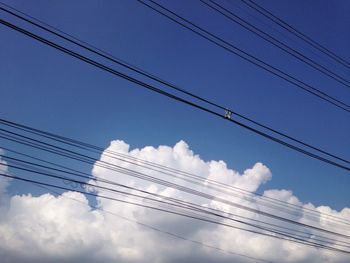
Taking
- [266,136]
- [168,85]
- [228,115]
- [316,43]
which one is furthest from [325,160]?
[168,85]

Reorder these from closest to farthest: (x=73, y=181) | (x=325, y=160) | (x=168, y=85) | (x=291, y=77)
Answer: (x=168, y=85)
(x=325, y=160)
(x=291, y=77)
(x=73, y=181)

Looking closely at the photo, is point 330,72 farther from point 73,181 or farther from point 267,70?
point 73,181

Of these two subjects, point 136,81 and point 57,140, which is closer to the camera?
point 136,81

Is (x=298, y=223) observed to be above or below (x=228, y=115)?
below

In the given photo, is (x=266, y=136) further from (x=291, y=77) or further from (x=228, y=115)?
(x=291, y=77)

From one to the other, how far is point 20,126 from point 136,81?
16.6 ft

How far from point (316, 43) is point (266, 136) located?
5662mm

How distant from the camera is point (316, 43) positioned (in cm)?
1426

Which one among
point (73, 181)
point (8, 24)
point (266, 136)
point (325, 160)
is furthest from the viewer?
point (73, 181)

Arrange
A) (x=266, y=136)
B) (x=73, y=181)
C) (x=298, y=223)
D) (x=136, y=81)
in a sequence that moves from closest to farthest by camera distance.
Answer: (x=136, y=81) < (x=266, y=136) < (x=73, y=181) < (x=298, y=223)

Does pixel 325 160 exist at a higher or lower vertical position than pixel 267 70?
lower

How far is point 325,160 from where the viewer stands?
1214 cm

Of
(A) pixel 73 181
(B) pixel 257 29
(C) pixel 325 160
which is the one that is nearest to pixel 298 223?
(C) pixel 325 160

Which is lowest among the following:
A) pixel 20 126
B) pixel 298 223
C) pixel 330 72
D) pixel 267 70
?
pixel 298 223
